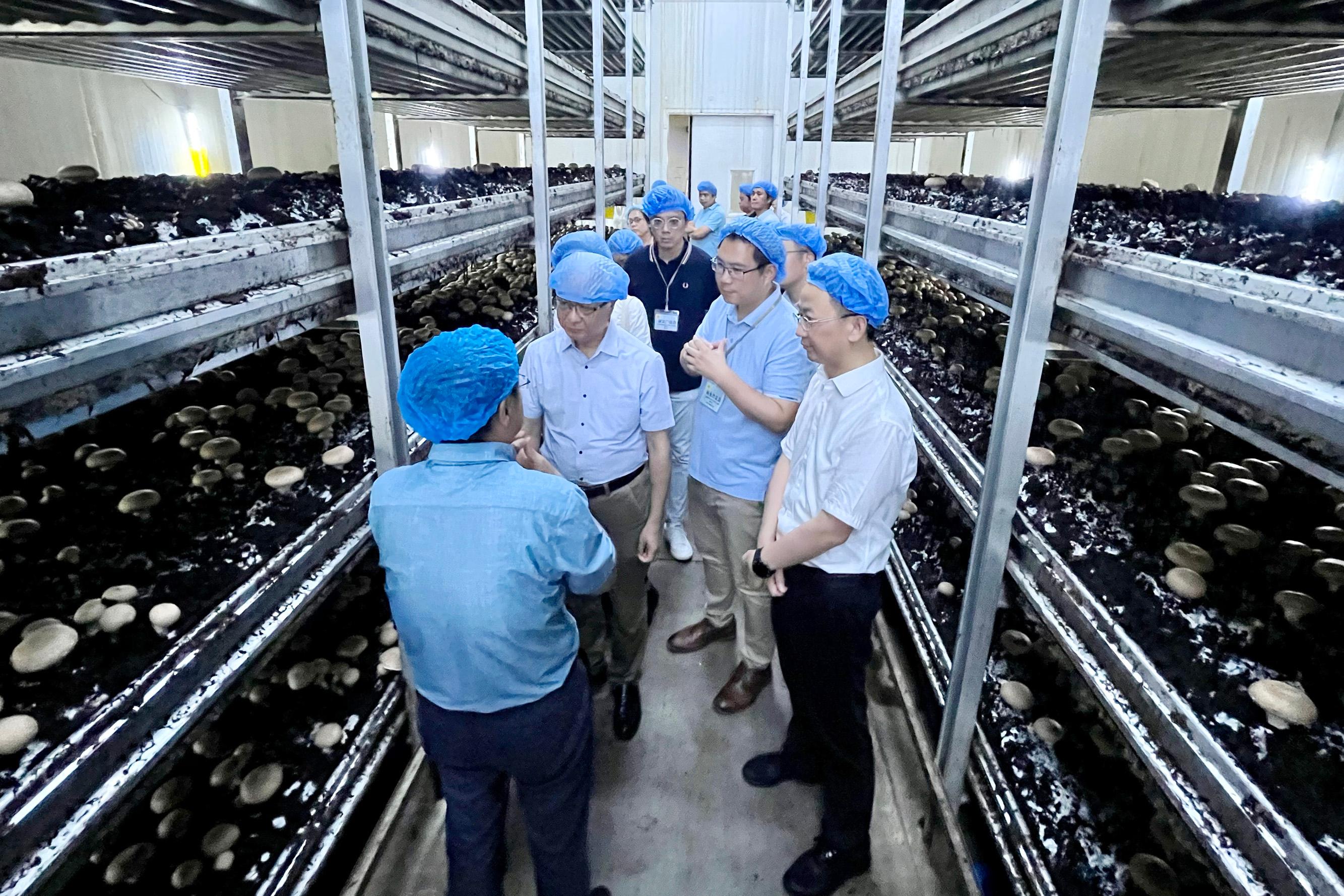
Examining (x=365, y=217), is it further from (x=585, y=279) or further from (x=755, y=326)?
(x=755, y=326)

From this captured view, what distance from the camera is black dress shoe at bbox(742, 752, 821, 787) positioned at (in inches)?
75.7

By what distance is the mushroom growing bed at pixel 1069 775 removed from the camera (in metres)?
1.23

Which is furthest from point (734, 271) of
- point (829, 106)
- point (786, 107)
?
point (786, 107)

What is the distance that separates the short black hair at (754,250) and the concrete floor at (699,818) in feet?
4.50

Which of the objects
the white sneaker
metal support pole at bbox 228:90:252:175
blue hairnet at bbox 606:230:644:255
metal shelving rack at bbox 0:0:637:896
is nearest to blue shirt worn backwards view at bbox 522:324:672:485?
metal shelving rack at bbox 0:0:637:896

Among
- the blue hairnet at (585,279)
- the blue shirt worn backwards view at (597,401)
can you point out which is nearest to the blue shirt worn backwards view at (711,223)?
the blue shirt worn backwards view at (597,401)

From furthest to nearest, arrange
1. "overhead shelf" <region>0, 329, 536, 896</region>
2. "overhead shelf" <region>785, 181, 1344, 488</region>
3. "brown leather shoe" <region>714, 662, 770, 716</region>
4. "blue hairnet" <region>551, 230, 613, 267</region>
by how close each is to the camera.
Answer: "blue hairnet" <region>551, 230, 613, 267</region> < "brown leather shoe" <region>714, 662, 770, 716</region> < "overhead shelf" <region>0, 329, 536, 896</region> < "overhead shelf" <region>785, 181, 1344, 488</region>

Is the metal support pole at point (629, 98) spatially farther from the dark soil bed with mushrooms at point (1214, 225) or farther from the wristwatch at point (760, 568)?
the wristwatch at point (760, 568)

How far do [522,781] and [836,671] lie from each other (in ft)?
2.26

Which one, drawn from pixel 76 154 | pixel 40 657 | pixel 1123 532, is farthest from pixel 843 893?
pixel 76 154

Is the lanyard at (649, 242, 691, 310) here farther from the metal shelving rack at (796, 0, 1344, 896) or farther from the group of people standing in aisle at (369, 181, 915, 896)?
the metal shelving rack at (796, 0, 1344, 896)

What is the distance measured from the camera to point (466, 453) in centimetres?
111

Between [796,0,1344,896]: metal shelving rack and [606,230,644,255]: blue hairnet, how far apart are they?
4.96ft

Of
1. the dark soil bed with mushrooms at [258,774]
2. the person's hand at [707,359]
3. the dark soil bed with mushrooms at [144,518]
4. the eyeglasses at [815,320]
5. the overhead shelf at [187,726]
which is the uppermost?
the eyeglasses at [815,320]
